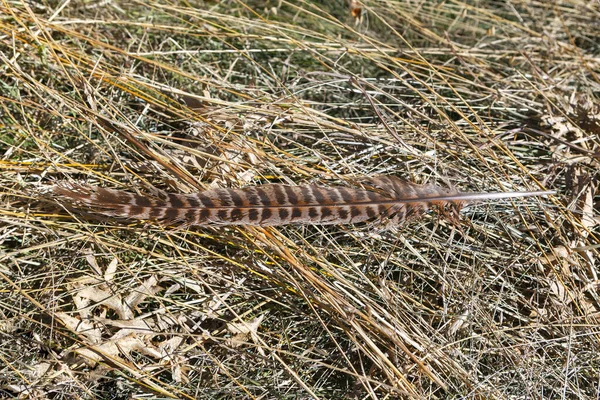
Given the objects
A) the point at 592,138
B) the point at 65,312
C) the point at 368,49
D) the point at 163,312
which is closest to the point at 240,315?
the point at 163,312

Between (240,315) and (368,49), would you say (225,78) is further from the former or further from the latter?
(240,315)

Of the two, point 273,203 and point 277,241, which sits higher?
point 273,203

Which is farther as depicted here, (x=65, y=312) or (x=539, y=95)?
(x=539, y=95)
